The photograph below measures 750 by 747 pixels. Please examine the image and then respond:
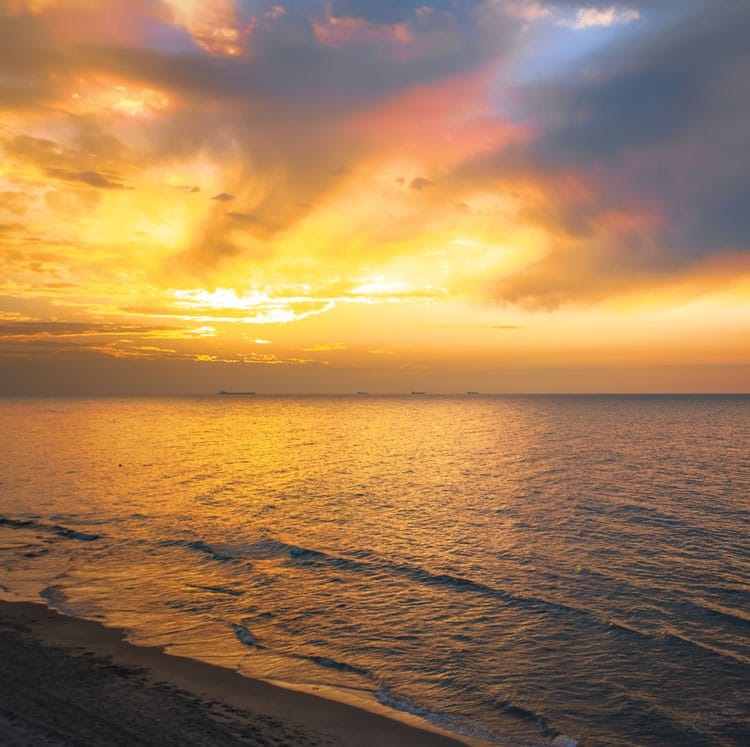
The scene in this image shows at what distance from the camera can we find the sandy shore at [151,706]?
45.4 ft

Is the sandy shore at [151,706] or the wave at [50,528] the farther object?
the wave at [50,528]

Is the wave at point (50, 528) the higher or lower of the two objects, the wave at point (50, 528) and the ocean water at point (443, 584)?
the lower

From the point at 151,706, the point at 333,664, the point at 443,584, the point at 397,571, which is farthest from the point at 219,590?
the point at 151,706

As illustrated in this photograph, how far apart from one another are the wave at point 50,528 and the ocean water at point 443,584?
191 millimetres

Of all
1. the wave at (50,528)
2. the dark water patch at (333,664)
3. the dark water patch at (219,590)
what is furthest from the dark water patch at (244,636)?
the wave at (50,528)

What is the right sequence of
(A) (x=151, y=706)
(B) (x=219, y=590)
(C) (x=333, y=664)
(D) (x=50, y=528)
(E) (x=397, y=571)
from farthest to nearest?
(D) (x=50, y=528)
(E) (x=397, y=571)
(B) (x=219, y=590)
(C) (x=333, y=664)
(A) (x=151, y=706)

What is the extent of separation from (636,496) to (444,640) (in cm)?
3840

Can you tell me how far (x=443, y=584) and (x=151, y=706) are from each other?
629 inches

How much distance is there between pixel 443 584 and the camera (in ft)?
93.4

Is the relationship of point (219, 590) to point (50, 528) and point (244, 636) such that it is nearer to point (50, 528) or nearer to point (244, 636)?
point (244, 636)

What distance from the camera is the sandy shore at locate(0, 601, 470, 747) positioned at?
13.8m

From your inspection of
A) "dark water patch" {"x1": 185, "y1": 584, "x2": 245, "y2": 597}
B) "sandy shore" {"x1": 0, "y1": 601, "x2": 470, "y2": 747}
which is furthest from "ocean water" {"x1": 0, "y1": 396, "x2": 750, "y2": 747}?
"sandy shore" {"x1": 0, "y1": 601, "x2": 470, "y2": 747}

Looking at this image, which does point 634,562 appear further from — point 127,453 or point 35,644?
point 127,453

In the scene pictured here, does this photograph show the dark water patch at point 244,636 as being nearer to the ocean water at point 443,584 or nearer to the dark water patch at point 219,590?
the ocean water at point 443,584
